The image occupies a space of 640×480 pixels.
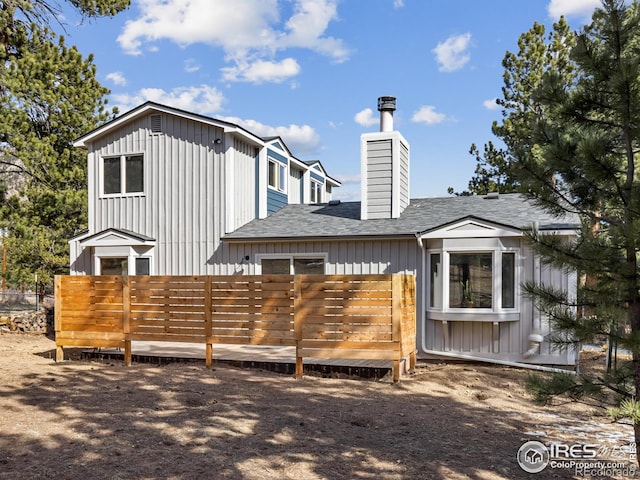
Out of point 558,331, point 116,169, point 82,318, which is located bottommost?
point 82,318

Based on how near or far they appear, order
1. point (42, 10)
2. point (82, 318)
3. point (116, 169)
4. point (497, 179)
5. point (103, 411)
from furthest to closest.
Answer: point (497, 179) → point (42, 10) → point (116, 169) → point (82, 318) → point (103, 411)

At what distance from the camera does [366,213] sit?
1235 cm

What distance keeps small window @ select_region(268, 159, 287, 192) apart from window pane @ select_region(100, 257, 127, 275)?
14.2 ft

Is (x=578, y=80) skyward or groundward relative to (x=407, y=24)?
groundward

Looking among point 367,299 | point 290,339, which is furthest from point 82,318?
point 367,299

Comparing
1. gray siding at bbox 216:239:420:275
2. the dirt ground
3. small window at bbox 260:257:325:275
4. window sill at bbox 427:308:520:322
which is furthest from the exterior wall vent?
window sill at bbox 427:308:520:322

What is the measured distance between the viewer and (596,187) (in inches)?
171

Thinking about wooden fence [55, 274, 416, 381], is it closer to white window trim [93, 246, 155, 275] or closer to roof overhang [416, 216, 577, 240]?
roof overhang [416, 216, 577, 240]

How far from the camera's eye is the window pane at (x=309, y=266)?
1184cm

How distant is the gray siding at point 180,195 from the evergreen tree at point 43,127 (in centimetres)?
364

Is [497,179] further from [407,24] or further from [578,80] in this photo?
[578,80]

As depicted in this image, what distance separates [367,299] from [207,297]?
9.35 ft

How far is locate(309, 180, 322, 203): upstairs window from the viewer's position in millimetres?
18531

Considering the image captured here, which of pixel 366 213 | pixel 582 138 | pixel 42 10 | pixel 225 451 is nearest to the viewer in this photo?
pixel 582 138
